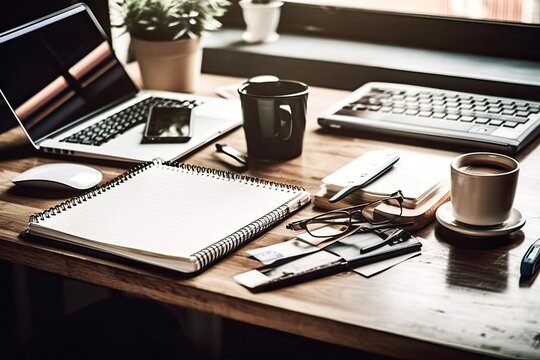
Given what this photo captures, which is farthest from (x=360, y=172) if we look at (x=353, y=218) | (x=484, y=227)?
(x=484, y=227)

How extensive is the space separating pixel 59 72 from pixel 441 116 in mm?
724

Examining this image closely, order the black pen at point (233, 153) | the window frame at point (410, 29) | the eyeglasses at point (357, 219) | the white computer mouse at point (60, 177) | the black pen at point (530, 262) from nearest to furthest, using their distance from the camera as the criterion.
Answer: the black pen at point (530, 262), the eyeglasses at point (357, 219), the white computer mouse at point (60, 177), the black pen at point (233, 153), the window frame at point (410, 29)

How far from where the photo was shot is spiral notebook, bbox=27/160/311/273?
106 cm

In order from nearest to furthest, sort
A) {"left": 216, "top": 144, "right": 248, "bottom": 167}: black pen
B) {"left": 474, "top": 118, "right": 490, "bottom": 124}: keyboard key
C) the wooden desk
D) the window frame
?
the wooden desk
{"left": 216, "top": 144, "right": 248, "bottom": 167}: black pen
{"left": 474, "top": 118, "right": 490, "bottom": 124}: keyboard key
the window frame

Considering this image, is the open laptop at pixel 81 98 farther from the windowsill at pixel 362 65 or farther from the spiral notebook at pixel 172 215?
the windowsill at pixel 362 65

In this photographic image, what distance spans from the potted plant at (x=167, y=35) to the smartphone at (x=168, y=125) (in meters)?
0.20

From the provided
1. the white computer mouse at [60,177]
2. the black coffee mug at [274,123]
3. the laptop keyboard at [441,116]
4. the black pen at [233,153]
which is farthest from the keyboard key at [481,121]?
the white computer mouse at [60,177]

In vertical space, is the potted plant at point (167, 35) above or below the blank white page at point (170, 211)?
above

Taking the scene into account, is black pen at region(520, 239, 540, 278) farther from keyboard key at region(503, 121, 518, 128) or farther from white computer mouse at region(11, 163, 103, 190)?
white computer mouse at region(11, 163, 103, 190)

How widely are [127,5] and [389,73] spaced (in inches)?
22.8

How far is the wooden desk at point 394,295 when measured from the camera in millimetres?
896

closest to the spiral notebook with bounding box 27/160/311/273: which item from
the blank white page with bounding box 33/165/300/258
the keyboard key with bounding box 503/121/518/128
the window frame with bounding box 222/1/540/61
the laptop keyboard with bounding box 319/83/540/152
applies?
the blank white page with bounding box 33/165/300/258

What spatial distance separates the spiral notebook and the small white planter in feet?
2.49

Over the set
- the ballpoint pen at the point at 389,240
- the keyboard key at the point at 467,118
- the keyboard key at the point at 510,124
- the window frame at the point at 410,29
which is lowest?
the ballpoint pen at the point at 389,240
